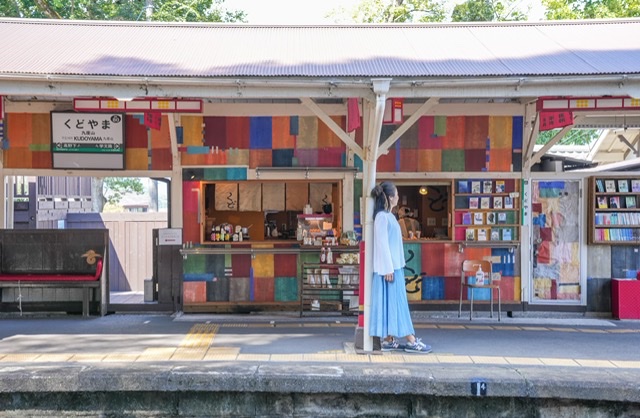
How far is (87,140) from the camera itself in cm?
909

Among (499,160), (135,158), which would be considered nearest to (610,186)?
(499,160)

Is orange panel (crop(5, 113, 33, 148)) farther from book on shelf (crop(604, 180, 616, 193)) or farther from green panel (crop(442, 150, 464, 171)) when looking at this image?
book on shelf (crop(604, 180, 616, 193))

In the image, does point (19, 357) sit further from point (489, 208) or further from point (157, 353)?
point (489, 208)

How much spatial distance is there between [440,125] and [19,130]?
6.43m

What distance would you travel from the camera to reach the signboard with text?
9055 mm

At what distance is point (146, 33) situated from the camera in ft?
29.3

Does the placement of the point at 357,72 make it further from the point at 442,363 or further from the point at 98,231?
the point at 98,231

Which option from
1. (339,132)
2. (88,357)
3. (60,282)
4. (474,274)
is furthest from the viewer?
(474,274)

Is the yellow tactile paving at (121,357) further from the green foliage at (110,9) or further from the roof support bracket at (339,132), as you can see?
the green foliage at (110,9)

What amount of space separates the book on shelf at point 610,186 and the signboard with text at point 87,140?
742 cm

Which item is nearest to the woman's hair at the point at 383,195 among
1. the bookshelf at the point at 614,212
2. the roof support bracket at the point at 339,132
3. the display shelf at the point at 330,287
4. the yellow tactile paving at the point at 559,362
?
the roof support bracket at the point at 339,132

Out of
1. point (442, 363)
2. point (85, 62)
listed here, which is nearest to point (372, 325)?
point (442, 363)

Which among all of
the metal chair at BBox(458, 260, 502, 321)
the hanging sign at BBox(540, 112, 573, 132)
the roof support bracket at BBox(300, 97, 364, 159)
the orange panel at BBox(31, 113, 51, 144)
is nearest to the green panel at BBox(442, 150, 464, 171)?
the hanging sign at BBox(540, 112, 573, 132)

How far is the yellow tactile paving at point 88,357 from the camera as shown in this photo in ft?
20.0
